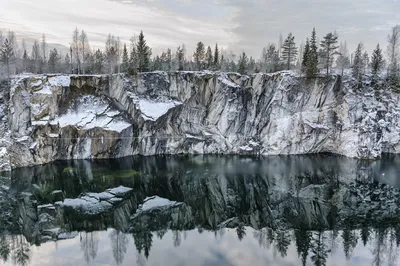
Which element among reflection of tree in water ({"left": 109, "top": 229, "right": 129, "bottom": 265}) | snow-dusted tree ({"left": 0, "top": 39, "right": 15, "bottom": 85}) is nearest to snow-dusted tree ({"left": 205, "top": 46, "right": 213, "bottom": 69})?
snow-dusted tree ({"left": 0, "top": 39, "right": 15, "bottom": 85})

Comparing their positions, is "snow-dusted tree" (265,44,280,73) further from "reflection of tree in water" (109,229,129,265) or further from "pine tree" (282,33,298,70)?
"reflection of tree in water" (109,229,129,265)

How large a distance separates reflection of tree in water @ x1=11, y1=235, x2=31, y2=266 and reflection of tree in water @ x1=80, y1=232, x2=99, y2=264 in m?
3.44

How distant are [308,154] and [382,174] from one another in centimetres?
1408

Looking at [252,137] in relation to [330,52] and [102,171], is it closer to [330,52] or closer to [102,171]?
[330,52]

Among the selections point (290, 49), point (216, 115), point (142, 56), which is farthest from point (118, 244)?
point (290, 49)

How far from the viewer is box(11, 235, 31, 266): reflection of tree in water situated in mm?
18938

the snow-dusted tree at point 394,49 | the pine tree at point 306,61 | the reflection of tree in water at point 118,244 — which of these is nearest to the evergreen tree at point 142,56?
the pine tree at point 306,61

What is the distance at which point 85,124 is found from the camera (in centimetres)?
4641


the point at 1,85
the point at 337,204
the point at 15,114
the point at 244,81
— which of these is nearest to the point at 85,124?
the point at 15,114

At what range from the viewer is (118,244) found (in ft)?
70.6

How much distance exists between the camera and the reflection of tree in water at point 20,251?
1894cm

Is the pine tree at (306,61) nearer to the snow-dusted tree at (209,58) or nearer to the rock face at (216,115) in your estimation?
the rock face at (216,115)

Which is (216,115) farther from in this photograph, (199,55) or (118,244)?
(118,244)

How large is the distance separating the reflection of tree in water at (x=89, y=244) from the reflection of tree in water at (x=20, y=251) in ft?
11.3
